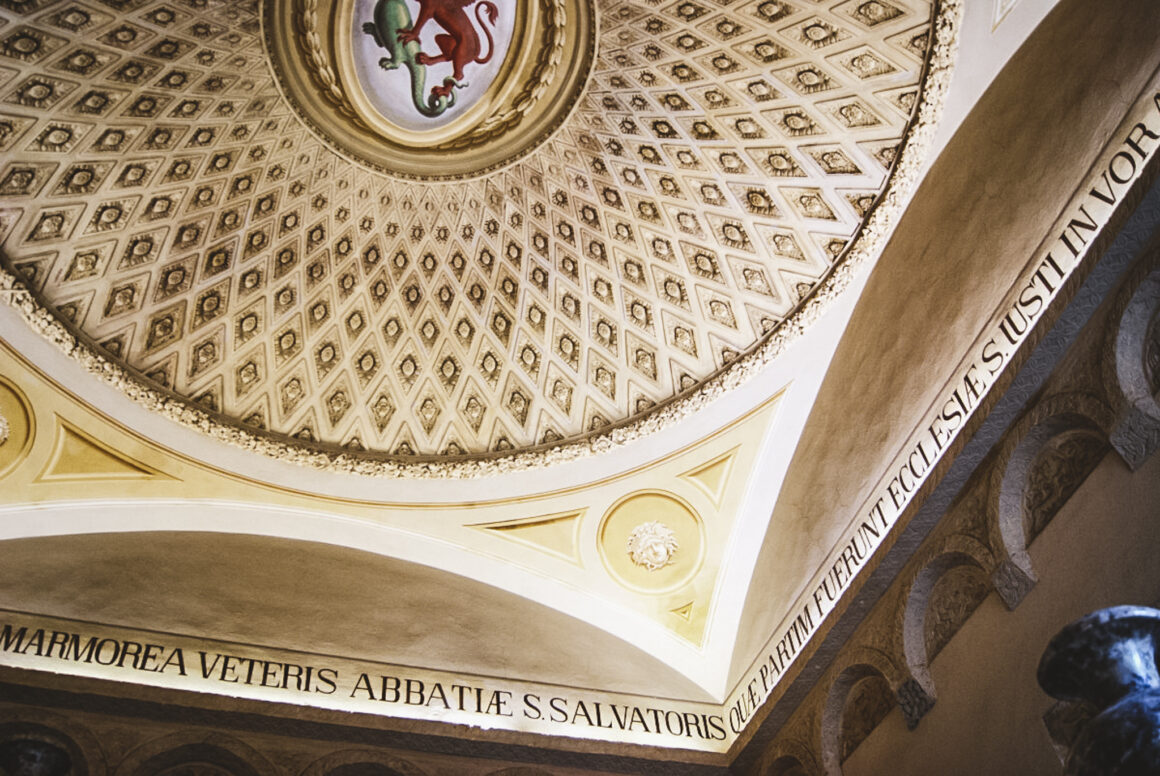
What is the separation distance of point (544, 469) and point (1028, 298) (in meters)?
5.01

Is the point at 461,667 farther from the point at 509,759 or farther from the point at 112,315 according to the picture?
the point at 112,315

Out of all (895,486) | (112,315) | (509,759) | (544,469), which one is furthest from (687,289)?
(112,315)

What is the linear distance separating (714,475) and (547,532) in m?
1.72

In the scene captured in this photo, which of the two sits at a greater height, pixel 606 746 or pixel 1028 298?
pixel 1028 298

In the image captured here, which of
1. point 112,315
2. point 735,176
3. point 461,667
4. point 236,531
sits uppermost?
point 735,176

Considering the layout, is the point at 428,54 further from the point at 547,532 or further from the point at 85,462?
the point at 85,462

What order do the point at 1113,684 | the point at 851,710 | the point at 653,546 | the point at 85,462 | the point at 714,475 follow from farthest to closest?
the point at 653,546 < the point at 714,475 < the point at 85,462 < the point at 851,710 < the point at 1113,684

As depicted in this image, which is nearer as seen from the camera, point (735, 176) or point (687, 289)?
point (735, 176)

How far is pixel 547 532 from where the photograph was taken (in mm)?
10000

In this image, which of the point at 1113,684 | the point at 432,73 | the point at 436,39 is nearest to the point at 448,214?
the point at 432,73

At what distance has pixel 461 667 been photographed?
356 inches

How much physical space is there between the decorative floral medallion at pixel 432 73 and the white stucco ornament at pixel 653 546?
3.88m

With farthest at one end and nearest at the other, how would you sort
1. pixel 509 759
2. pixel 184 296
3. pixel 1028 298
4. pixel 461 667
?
pixel 184 296 → pixel 461 667 → pixel 509 759 → pixel 1028 298

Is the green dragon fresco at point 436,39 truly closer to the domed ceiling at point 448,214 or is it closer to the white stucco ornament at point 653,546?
the domed ceiling at point 448,214
